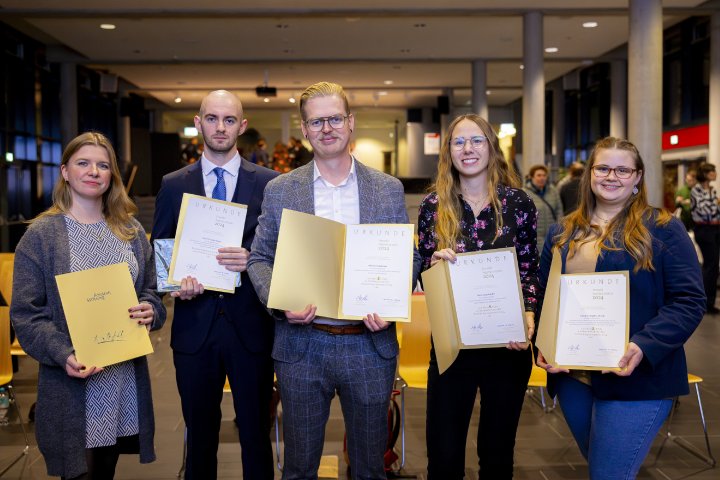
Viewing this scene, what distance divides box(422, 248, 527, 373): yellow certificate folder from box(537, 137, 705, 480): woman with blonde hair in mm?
208

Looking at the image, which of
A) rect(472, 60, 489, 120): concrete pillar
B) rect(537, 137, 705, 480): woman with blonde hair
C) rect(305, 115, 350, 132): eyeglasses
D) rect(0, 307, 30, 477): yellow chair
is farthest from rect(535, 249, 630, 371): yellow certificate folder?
rect(472, 60, 489, 120): concrete pillar

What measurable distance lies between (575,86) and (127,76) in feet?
40.1

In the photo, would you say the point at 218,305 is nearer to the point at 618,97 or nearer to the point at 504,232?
the point at 504,232

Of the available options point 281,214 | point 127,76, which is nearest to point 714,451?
point 281,214

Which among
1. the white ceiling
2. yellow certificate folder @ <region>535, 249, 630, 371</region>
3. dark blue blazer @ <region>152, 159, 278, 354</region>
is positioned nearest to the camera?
yellow certificate folder @ <region>535, 249, 630, 371</region>

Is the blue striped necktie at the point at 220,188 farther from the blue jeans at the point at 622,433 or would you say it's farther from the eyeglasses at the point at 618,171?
the blue jeans at the point at 622,433

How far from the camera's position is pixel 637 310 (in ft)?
8.24

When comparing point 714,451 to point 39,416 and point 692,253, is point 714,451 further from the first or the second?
point 39,416

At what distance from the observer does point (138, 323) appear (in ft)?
9.14

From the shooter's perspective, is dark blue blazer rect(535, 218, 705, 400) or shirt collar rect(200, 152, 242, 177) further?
shirt collar rect(200, 152, 242, 177)

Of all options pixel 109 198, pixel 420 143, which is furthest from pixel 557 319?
pixel 420 143

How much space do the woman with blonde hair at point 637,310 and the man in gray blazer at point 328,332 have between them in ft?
2.02
